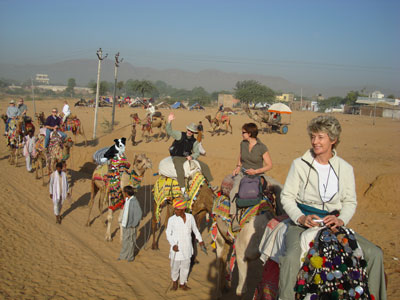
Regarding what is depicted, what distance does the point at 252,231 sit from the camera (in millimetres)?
5480

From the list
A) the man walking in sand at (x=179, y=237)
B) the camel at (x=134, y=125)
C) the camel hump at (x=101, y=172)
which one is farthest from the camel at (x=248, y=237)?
the camel at (x=134, y=125)

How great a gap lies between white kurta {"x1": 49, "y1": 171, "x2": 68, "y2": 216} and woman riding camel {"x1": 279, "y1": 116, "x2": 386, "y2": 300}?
766 centimetres

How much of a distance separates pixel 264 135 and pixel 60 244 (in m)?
19.6

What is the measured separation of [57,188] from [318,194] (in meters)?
8.00

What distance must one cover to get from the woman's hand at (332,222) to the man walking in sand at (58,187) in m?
8.18

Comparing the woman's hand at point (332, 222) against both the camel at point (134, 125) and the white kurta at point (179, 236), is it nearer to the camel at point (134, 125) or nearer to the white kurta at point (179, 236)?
the white kurta at point (179, 236)

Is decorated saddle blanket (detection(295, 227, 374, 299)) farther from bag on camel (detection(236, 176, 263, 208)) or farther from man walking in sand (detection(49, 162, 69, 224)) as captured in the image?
man walking in sand (detection(49, 162, 69, 224))

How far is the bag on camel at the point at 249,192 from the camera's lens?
551cm

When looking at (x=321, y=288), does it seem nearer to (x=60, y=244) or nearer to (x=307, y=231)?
(x=307, y=231)

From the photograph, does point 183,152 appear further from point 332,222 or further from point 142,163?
point 332,222

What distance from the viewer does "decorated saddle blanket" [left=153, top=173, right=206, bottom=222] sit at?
25.5 feet

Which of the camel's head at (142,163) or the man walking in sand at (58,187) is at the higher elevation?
the camel's head at (142,163)

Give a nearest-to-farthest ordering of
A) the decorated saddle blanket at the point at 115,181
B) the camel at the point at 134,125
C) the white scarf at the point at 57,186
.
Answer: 1. the decorated saddle blanket at the point at 115,181
2. the white scarf at the point at 57,186
3. the camel at the point at 134,125

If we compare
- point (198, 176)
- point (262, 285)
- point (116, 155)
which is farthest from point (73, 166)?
point (262, 285)
